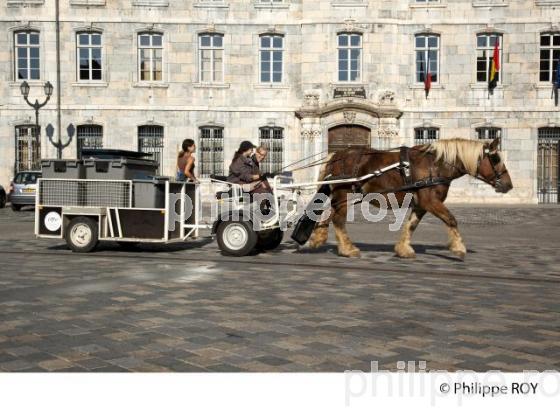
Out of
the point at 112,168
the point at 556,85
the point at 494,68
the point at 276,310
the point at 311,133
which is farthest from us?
the point at 311,133

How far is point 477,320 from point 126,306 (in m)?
3.16

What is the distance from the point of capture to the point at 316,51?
2692 centimetres

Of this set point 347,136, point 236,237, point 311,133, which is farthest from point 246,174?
point 347,136

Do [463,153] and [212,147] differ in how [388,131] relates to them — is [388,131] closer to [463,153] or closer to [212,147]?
[212,147]

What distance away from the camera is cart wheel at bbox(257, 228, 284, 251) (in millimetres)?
10750

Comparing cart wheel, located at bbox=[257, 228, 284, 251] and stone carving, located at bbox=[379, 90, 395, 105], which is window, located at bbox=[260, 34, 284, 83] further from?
cart wheel, located at bbox=[257, 228, 284, 251]

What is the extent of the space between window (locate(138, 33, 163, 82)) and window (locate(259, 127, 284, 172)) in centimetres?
484

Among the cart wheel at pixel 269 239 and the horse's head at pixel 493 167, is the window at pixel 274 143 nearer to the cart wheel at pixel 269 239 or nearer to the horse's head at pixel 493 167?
the cart wheel at pixel 269 239

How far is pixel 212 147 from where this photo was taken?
2766cm

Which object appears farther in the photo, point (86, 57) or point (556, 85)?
point (86, 57)

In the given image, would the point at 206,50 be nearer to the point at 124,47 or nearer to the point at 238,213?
the point at 124,47

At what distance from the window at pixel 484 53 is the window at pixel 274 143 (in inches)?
332

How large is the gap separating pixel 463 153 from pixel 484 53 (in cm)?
1894

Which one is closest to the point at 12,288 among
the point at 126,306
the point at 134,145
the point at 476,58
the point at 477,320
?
the point at 126,306
